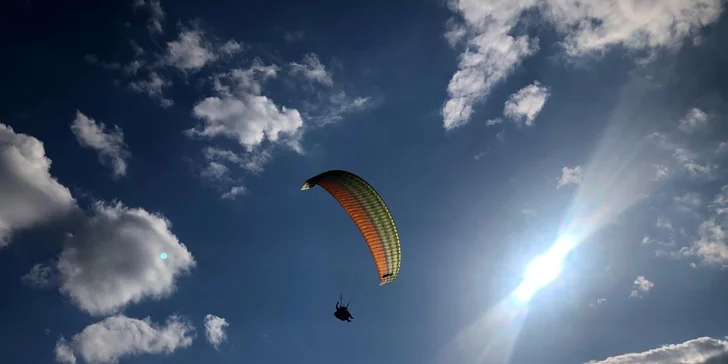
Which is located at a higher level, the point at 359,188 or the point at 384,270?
the point at 359,188

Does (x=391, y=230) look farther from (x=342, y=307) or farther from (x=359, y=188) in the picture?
(x=342, y=307)

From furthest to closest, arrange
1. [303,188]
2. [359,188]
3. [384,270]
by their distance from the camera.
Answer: [384,270] → [359,188] → [303,188]

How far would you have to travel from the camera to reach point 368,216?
39.5 meters

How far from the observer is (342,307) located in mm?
42594

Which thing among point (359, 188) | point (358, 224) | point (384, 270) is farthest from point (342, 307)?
point (359, 188)

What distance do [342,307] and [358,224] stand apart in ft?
26.8

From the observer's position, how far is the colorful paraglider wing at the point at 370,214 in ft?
122

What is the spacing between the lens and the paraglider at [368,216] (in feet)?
122

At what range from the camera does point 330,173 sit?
35812mm

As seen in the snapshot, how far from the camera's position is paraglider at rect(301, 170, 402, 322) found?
37125 millimetres

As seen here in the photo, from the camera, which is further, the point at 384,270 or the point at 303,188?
the point at 384,270

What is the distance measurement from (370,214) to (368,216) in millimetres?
308

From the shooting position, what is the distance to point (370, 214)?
39.3m

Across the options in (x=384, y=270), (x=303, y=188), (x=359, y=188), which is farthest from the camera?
(x=384, y=270)
